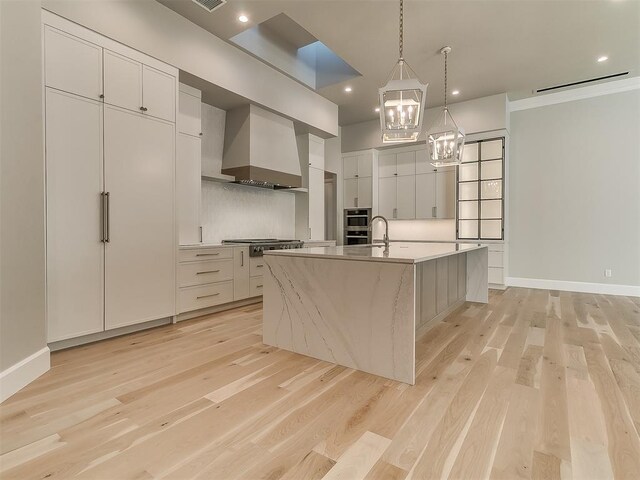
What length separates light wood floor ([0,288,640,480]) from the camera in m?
1.37

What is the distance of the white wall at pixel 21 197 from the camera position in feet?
6.51

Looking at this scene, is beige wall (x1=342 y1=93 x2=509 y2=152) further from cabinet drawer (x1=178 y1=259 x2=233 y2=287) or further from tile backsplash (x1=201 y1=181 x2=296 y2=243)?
cabinet drawer (x1=178 y1=259 x2=233 y2=287)

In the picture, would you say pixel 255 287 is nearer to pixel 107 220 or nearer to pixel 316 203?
pixel 107 220

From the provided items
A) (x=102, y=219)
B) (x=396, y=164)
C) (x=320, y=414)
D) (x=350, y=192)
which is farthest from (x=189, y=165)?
(x=396, y=164)

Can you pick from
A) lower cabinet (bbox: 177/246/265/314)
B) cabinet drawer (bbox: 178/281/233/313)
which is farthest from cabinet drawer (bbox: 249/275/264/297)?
cabinet drawer (bbox: 178/281/233/313)

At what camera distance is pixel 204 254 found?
12.3ft

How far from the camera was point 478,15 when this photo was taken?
136 inches

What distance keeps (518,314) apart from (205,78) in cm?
449

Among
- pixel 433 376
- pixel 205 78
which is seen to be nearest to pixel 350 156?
pixel 205 78

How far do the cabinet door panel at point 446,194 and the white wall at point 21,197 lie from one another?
19.0ft

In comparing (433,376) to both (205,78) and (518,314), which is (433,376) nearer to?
(518,314)

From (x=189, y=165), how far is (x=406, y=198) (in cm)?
428

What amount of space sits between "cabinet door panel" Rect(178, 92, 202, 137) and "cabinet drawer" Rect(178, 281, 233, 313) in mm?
1807

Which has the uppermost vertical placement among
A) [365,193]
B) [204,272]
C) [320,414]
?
[365,193]
